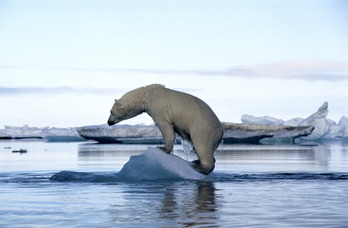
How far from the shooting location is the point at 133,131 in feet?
127

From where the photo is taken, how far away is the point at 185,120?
10.0 metres

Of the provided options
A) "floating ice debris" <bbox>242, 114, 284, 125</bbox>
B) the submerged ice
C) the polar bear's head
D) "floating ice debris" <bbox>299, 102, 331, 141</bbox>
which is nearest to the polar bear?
the polar bear's head

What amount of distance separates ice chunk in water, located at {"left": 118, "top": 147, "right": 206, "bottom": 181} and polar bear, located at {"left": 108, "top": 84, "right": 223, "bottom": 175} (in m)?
0.41

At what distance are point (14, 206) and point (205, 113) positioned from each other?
16.1 feet

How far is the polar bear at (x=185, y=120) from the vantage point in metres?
9.92

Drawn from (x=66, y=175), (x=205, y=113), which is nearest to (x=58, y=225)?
(x=66, y=175)

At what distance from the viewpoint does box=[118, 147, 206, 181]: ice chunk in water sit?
9273 millimetres

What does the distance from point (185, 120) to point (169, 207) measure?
460cm

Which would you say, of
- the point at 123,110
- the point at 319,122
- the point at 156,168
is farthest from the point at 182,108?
the point at 319,122

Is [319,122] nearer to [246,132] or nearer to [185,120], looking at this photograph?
[246,132]

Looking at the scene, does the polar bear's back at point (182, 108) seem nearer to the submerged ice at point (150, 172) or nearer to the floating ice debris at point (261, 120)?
the submerged ice at point (150, 172)

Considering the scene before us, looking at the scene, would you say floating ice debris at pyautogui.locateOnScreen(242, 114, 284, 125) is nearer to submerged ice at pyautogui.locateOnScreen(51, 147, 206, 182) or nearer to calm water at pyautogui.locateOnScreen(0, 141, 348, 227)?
submerged ice at pyautogui.locateOnScreen(51, 147, 206, 182)

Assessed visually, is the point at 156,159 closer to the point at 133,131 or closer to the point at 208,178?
the point at 208,178

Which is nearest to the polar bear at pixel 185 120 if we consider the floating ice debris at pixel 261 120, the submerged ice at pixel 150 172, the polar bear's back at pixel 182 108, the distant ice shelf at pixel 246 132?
the polar bear's back at pixel 182 108
